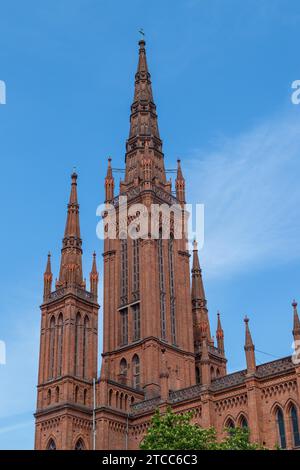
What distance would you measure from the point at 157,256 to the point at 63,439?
1047 inches

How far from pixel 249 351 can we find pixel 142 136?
137 feet

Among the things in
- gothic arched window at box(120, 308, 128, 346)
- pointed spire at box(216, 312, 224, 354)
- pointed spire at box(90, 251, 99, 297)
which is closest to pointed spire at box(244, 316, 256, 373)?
pointed spire at box(90, 251, 99, 297)

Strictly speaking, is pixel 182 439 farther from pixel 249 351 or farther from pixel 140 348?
pixel 140 348

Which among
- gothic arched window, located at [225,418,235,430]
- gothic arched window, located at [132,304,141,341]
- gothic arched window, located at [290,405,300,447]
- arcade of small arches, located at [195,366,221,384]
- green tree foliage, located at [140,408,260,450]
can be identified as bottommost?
green tree foliage, located at [140,408,260,450]

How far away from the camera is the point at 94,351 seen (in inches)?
2867

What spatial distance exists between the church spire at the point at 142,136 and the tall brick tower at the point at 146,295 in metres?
0.35

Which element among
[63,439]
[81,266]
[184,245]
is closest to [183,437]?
[63,439]

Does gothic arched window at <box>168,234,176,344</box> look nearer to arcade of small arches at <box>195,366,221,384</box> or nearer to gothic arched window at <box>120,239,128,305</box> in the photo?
gothic arched window at <box>120,239,128,305</box>

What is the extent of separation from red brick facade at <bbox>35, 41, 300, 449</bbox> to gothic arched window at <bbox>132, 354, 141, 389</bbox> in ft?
0.41

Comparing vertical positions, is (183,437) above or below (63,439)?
below

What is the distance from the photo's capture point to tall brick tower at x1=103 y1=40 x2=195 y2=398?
79.7 meters

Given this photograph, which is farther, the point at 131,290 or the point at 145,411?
the point at 131,290
